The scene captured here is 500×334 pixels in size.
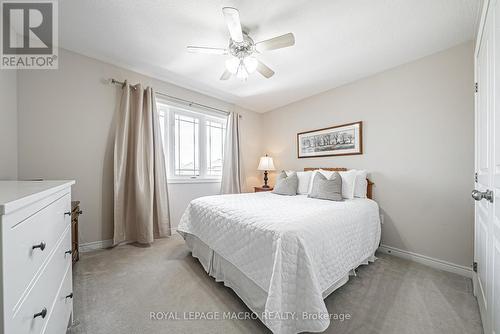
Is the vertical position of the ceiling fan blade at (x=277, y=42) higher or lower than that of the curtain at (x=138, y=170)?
higher

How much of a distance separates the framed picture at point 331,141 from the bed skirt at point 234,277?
1520mm

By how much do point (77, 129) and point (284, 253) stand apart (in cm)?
283

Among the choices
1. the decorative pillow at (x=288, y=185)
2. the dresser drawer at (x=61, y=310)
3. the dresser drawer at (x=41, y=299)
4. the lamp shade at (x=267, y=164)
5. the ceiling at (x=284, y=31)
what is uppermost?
the ceiling at (x=284, y=31)

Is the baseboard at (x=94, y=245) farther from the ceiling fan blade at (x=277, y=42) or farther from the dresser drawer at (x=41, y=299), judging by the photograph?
the ceiling fan blade at (x=277, y=42)

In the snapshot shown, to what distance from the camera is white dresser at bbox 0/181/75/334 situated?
1.65 ft

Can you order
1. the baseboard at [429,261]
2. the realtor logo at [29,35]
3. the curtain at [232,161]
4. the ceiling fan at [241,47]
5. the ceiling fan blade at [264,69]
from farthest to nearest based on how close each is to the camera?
the curtain at [232,161]
the ceiling fan blade at [264,69]
the baseboard at [429,261]
the realtor logo at [29,35]
the ceiling fan at [241,47]

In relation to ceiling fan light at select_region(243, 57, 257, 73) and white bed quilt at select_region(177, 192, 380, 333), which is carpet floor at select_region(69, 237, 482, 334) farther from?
ceiling fan light at select_region(243, 57, 257, 73)

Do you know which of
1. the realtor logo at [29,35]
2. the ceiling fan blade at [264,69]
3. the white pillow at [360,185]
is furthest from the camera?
the white pillow at [360,185]

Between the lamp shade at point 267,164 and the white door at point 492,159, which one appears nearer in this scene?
the white door at point 492,159

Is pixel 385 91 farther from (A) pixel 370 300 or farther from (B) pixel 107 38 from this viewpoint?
(B) pixel 107 38

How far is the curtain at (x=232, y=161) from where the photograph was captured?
370 cm

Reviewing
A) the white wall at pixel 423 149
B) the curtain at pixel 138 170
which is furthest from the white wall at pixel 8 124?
the white wall at pixel 423 149

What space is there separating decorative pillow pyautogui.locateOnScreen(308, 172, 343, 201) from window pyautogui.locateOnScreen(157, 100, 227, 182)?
1.98m

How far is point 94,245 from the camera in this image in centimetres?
243
